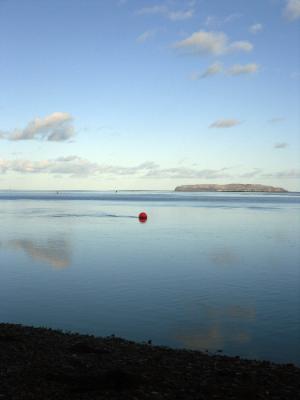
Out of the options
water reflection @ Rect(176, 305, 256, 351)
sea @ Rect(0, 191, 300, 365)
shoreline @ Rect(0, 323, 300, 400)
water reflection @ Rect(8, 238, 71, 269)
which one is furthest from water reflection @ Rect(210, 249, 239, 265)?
shoreline @ Rect(0, 323, 300, 400)

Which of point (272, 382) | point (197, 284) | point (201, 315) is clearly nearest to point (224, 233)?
Result: point (197, 284)

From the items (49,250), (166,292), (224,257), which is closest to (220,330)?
(166,292)

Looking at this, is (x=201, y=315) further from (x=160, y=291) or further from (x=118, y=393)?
(x=118, y=393)

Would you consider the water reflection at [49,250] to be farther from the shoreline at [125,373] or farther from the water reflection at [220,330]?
the shoreline at [125,373]

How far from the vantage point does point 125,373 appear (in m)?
11.3

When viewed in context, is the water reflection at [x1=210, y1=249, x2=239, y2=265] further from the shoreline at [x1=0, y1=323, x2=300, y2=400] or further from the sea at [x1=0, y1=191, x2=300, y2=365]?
the shoreline at [x1=0, y1=323, x2=300, y2=400]

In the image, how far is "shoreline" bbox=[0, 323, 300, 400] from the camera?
34.0 feet

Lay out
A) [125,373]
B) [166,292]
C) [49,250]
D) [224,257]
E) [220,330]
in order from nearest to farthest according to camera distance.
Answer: [125,373]
[220,330]
[166,292]
[224,257]
[49,250]

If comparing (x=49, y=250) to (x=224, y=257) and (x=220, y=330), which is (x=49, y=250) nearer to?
(x=224, y=257)

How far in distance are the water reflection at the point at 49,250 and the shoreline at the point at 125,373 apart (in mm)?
16402

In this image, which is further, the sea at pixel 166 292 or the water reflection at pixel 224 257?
the water reflection at pixel 224 257

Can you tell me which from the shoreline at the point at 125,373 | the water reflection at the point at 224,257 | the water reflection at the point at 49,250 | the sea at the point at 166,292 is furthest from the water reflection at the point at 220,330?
the water reflection at the point at 49,250

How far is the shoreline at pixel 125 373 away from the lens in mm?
10375

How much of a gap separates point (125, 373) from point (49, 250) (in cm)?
2709
